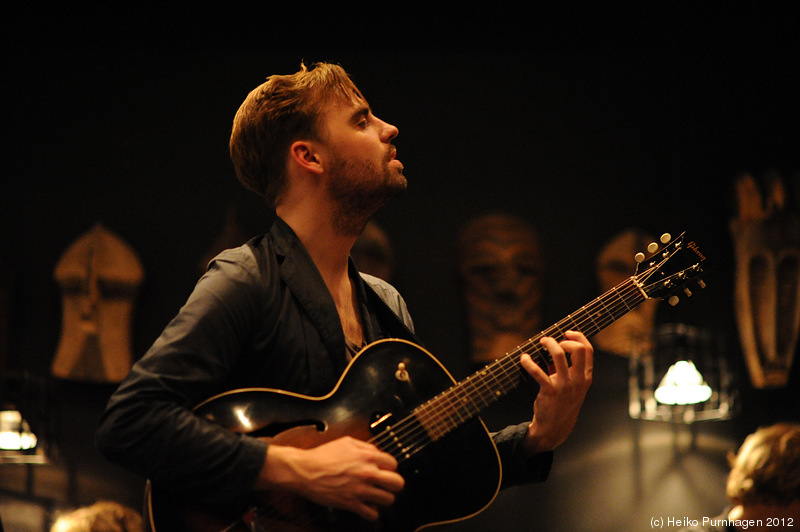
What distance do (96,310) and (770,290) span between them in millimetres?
3568

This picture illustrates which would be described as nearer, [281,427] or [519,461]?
[281,427]

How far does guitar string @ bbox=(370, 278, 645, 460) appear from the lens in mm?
1562

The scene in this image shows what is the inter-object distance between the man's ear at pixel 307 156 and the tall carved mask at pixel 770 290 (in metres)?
3.17

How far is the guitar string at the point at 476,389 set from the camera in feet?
5.12

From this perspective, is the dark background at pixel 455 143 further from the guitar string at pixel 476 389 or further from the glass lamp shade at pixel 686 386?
the guitar string at pixel 476 389

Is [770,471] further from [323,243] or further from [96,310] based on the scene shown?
[96,310]

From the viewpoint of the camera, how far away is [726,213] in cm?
468

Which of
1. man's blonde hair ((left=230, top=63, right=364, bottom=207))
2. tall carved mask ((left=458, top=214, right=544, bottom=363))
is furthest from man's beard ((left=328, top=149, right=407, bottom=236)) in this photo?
tall carved mask ((left=458, top=214, right=544, bottom=363))

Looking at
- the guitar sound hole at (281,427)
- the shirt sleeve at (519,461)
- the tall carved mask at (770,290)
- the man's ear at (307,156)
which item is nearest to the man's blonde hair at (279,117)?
the man's ear at (307,156)

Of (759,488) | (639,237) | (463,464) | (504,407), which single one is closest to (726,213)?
(639,237)

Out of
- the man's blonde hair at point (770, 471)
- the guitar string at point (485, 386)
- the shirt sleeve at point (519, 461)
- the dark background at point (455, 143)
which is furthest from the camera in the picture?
the dark background at point (455, 143)

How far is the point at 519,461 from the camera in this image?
179 cm

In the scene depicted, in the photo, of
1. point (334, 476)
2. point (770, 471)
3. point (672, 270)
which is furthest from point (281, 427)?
point (770, 471)

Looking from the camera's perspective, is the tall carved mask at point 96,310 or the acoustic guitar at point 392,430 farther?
the tall carved mask at point 96,310
